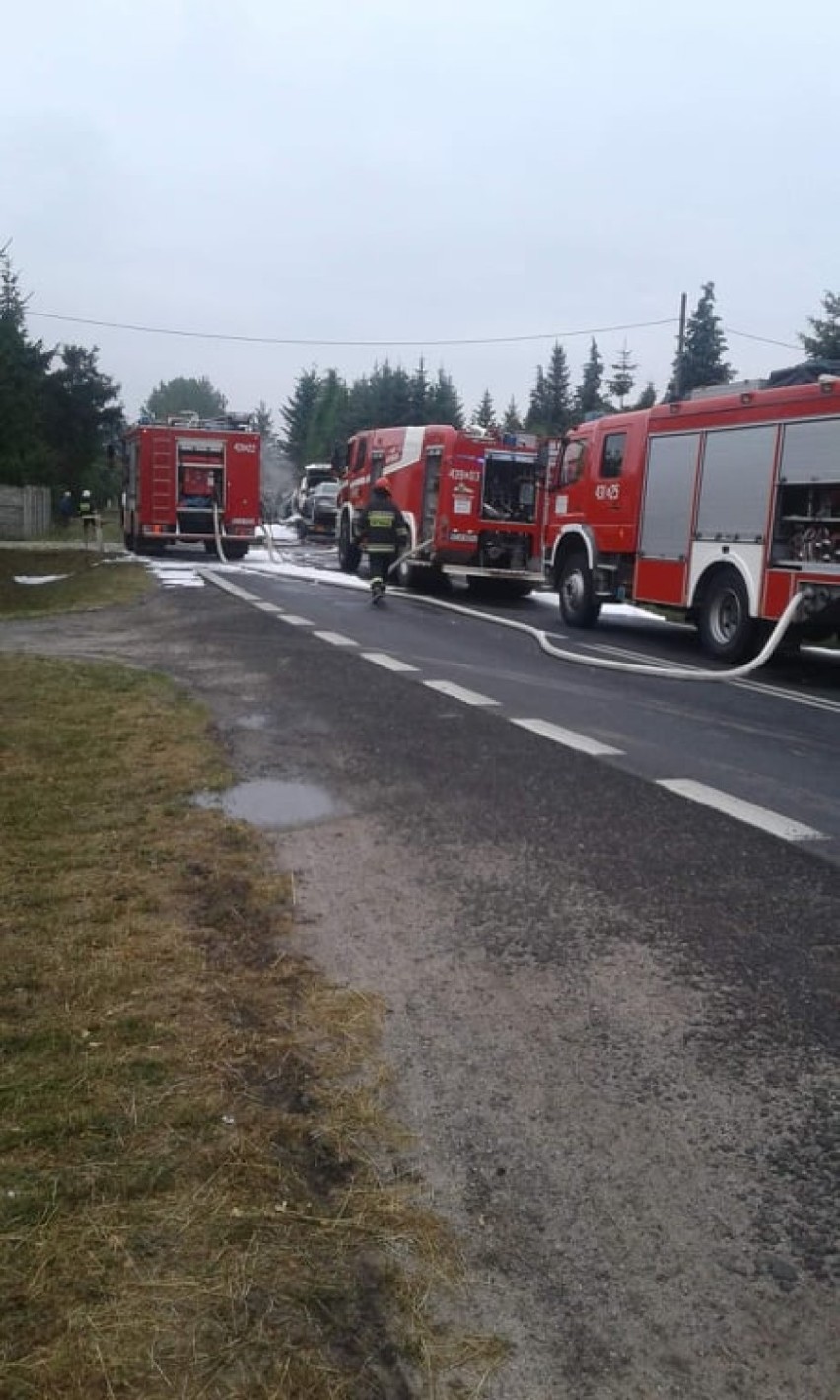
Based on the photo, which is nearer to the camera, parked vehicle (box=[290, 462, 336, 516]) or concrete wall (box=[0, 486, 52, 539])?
concrete wall (box=[0, 486, 52, 539])

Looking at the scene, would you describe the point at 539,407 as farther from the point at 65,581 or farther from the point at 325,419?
the point at 65,581

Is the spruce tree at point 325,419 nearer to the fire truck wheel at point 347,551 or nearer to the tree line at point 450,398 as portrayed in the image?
the tree line at point 450,398

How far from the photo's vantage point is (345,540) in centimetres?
2831

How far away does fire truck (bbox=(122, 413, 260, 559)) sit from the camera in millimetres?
30875

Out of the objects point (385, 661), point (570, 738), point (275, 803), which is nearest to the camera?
point (275, 803)

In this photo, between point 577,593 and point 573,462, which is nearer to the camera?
point 577,593

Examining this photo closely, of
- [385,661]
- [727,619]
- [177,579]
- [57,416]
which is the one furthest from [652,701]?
[57,416]

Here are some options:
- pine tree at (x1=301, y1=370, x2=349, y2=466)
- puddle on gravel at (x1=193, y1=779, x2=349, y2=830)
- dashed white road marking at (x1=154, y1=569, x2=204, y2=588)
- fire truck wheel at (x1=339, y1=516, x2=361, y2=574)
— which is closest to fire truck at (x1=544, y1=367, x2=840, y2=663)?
dashed white road marking at (x1=154, y1=569, x2=204, y2=588)

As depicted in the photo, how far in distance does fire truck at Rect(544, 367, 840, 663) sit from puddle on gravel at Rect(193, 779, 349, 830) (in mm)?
7879

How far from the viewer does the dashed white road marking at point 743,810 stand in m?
6.41

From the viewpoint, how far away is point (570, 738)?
8.80 metres

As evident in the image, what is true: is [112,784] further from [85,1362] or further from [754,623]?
[754,623]

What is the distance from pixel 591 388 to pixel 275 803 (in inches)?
3131

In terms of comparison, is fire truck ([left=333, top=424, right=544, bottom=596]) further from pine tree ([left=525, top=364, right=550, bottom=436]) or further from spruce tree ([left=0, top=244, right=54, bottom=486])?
pine tree ([left=525, top=364, right=550, bottom=436])
